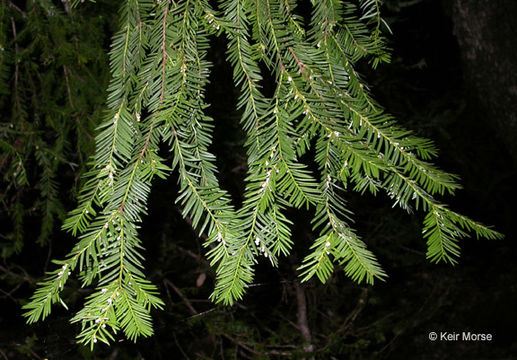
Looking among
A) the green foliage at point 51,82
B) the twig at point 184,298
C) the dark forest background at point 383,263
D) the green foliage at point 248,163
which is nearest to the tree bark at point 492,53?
the dark forest background at point 383,263

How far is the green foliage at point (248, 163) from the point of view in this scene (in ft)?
2.14

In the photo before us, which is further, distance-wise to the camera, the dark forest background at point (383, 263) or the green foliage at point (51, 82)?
the dark forest background at point (383, 263)

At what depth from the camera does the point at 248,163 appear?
74 centimetres

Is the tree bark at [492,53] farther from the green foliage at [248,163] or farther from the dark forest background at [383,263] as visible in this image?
the green foliage at [248,163]

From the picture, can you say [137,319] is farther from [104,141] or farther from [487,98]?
[487,98]

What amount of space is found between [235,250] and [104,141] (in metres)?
0.37

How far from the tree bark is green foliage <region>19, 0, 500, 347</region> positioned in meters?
1.28

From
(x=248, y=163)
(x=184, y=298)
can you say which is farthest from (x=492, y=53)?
(x=184, y=298)

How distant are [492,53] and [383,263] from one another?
2.34 m

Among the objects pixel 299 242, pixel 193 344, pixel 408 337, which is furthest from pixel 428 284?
pixel 193 344

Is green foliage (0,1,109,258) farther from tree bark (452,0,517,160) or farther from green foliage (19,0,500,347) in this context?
tree bark (452,0,517,160)

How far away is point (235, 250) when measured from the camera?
690 mm

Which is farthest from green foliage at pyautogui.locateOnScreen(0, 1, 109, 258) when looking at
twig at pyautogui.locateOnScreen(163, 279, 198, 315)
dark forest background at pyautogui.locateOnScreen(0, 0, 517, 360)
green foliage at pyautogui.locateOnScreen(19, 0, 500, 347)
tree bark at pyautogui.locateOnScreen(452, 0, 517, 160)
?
tree bark at pyautogui.locateOnScreen(452, 0, 517, 160)

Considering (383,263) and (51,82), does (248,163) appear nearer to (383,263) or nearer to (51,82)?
(51,82)
